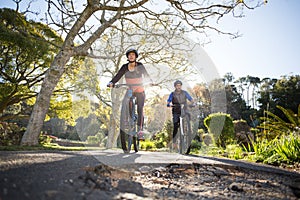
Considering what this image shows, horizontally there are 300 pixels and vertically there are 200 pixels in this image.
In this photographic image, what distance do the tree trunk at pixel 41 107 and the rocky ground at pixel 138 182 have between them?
3.82 m

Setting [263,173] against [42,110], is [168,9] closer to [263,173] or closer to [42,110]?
[42,110]

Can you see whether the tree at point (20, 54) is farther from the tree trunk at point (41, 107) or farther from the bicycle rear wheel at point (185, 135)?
the bicycle rear wheel at point (185, 135)

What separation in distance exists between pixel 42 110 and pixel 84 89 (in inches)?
330

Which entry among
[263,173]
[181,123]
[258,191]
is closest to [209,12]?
[181,123]

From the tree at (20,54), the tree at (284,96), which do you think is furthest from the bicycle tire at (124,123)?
the tree at (284,96)

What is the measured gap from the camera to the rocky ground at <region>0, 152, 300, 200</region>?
139cm

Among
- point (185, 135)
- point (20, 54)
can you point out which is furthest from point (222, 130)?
point (20, 54)

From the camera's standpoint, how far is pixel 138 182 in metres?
2.12

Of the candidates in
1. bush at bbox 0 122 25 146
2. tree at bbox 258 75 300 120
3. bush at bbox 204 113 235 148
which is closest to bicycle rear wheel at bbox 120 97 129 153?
bush at bbox 204 113 235 148

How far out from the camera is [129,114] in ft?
16.6

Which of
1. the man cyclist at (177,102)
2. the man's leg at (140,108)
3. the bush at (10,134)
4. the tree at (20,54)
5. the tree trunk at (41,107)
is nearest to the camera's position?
the man's leg at (140,108)

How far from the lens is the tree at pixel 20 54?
1031cm

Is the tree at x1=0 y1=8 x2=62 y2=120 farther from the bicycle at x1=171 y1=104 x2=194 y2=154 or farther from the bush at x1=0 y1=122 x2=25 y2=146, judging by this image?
the bicycle at x1=171 y1=104 x2=194 y2=154

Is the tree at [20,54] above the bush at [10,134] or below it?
above
